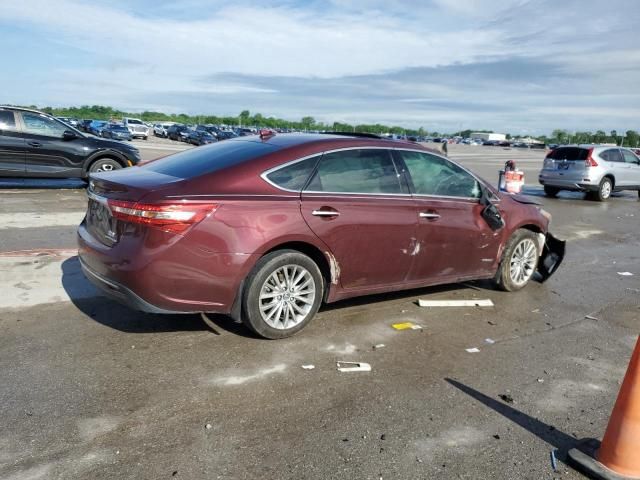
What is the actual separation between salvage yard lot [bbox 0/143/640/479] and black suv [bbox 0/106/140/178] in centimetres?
690

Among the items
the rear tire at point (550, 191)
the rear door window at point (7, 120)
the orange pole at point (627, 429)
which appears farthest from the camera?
the rear tire at point (550, 191)

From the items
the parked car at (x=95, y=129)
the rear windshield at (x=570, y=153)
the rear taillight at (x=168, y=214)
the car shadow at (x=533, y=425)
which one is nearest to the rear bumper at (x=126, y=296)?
the rear taillight at (x=168, y=214)

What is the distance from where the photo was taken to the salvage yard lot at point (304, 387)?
2998mm

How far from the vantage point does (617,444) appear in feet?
9.68

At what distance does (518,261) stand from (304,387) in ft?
11.9

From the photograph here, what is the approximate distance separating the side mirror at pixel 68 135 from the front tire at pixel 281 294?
9.87 m

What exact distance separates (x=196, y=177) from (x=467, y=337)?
274 cm

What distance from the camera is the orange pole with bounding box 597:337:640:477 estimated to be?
2885mm

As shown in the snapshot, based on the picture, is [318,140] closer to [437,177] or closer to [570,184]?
[437,177]

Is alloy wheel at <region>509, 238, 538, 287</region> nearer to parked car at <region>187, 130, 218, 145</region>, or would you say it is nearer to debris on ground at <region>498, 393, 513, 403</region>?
debris on ground at <region>498, 393, 513, 403</region>

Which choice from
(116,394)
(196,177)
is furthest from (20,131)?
(116,394)

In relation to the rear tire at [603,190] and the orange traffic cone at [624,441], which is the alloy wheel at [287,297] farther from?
the rear tire at [603,190]

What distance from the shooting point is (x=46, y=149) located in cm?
1214

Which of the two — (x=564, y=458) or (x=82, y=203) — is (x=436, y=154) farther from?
(x=82, y=203)
